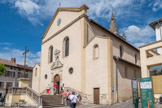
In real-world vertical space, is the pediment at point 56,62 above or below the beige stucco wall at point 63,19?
below

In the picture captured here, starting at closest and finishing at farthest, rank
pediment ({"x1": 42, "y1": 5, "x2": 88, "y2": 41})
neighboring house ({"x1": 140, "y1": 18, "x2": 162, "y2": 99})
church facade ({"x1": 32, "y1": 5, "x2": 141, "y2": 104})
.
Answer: neighboring house ({"x1": 140, "y1": 18, "x2": 162, "y2": 99}) < church facade ({"x1": 32, "y1": 5, "x2": 141, "y2": 104}) < pediment ({"x1": 42, "y1": 5, "x2": 88, "y2": 41})

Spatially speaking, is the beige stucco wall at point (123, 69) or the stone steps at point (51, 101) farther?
the beige stucco wall at point (123, 69)

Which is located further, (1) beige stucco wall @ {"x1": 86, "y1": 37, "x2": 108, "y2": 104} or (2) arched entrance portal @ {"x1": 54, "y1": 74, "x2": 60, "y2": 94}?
(2) arched entrance portal @ {"x1": 54, "y1": 74, "x2": 60, "y2": 94}

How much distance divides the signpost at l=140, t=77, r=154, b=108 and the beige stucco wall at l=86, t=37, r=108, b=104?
5.87 m

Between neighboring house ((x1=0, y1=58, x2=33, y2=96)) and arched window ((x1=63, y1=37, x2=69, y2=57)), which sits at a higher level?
arched window ((x1=63, y1=37, x2=69, y2=57))

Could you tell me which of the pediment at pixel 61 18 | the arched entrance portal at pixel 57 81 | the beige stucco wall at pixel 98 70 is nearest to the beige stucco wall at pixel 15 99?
the arched entrance portal at pixel 57 81

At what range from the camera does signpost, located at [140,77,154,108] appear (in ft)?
30.7

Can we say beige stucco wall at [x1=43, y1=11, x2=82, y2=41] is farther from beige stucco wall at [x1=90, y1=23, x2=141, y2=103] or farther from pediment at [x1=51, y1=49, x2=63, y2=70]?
pediment at [x1=51, y1=49, x2=63, y2=70]

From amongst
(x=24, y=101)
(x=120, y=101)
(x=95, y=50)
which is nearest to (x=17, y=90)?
(x=24, y=101)

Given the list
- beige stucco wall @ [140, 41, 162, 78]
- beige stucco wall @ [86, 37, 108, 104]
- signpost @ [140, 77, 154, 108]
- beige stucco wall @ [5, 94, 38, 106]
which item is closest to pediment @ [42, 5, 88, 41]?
beige stucco wall @ [86, 37, 108, 104]

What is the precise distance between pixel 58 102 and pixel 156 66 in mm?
10210

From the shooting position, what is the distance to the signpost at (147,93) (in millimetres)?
9359

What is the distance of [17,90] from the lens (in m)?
17.5

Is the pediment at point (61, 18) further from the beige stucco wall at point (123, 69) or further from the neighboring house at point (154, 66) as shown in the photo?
the neighboring house at point (154, 66)
